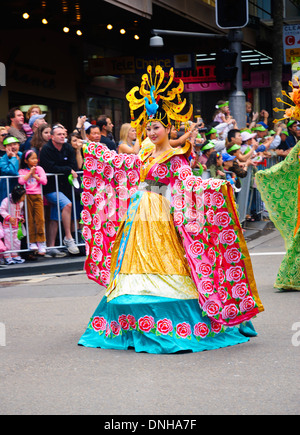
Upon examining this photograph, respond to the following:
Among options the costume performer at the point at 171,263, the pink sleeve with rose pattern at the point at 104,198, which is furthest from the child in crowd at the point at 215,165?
the costume performer at the point at 171,263

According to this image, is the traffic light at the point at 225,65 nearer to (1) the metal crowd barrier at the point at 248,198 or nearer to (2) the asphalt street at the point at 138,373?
(1) the metal crowd barrier at the point at 248,198

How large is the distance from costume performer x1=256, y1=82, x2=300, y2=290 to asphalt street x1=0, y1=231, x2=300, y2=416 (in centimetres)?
72

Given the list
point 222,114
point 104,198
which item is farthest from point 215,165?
point 104,198

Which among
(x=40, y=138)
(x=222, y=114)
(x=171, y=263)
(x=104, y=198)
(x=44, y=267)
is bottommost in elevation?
(x=44, y=267)

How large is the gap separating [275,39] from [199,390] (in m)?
20.0

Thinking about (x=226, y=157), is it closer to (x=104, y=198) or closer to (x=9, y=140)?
(x=9, y=140)

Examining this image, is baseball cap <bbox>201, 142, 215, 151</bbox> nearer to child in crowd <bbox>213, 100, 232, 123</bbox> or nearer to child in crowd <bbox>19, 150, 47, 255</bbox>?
child in crowd <bbox>213, 100, 232, 123</bbox>

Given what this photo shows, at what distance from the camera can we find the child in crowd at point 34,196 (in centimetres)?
1105

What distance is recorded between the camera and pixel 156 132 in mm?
6598

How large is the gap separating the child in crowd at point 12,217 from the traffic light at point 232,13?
5.59 metres

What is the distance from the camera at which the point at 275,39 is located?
23.8 m

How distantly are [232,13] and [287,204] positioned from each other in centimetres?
614

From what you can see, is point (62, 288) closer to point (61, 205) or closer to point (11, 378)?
point (61, 205)

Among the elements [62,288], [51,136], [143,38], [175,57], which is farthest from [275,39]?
[62,288]
